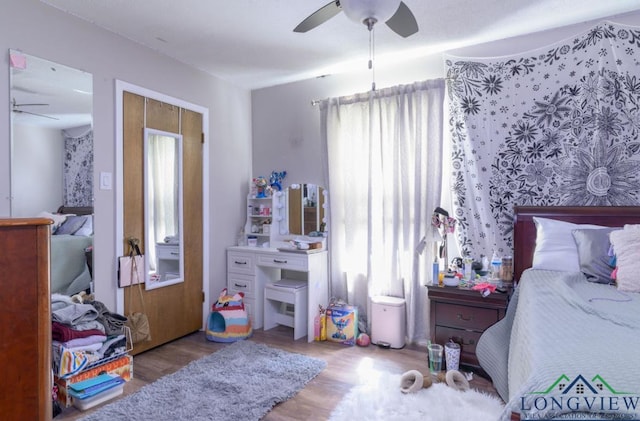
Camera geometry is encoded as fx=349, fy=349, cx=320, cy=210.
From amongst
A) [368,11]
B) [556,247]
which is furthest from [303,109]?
[556,247]

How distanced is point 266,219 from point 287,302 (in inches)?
37.6

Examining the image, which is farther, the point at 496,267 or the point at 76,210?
the point at 496,267

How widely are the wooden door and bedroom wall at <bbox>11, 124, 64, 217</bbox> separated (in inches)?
17.5

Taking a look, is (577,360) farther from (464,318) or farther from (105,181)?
(105,181)

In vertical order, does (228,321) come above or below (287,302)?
below

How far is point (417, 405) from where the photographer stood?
6.59ft

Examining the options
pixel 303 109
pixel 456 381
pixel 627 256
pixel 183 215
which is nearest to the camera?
pixel 627 256

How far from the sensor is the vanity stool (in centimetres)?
317

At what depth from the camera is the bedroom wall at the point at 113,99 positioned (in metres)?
2.14

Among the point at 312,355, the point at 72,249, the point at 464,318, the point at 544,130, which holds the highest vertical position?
the point at 544,130

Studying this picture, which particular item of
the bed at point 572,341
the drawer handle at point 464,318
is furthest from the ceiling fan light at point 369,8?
the drawer handle at point 464,318

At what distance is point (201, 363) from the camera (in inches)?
104

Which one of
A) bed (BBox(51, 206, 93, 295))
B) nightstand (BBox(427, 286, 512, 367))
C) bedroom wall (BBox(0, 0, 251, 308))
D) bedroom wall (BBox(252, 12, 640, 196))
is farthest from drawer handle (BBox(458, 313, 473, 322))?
bed (BBox(51, 206, 93, 295))

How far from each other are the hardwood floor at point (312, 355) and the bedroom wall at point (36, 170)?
128 cm
